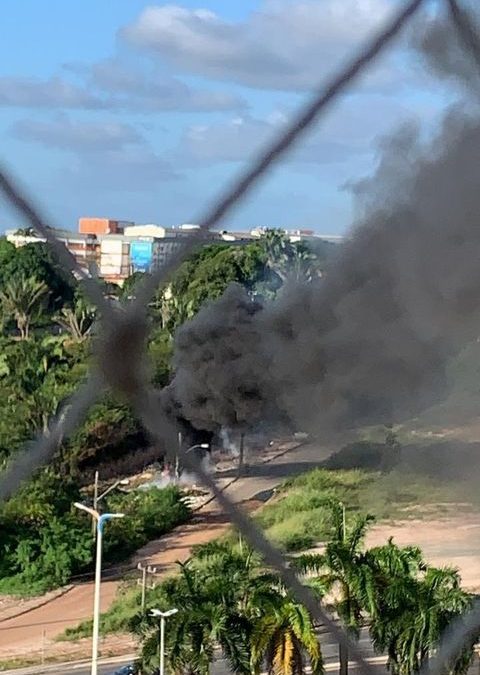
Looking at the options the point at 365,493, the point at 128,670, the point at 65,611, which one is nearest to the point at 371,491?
the point at 365,493

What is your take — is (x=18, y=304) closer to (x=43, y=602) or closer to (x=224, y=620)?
(x=224, y=620)

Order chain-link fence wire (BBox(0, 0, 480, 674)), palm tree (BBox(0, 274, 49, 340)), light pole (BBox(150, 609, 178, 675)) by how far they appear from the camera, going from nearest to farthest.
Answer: chain-link fence wire (BBox(0, 0, 480, 674)), palm tree (BBox(0, 274, 49, 340)), light pole (BBox(150, 609, 178, 675))

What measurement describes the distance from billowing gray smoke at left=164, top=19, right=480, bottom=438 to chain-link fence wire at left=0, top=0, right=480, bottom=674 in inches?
0.5

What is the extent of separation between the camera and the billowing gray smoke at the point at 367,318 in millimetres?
234

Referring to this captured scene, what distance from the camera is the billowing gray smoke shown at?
234 millimetres

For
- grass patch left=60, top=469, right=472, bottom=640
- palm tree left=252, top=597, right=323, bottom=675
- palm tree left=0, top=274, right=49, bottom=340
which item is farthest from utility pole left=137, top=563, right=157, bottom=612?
grass patch left=60, top=469, right=472, bottom=640

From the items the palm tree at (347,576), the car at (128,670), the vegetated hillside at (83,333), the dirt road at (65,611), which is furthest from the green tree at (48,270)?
the car at (128,670)

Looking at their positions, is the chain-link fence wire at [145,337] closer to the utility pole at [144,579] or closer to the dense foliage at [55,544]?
the dense foliage at [55,544]

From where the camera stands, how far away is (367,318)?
236 mm

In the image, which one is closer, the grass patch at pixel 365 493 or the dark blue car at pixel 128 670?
the grass patch at pixel 365 493

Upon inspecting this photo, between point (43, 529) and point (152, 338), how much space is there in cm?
253

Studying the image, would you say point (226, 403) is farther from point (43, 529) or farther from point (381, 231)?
point (43, 529)

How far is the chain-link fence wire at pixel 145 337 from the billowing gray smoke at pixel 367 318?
1cm

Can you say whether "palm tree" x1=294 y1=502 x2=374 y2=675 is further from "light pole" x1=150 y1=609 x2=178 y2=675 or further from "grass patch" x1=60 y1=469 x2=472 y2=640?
"light pole" x1=150 y1=609 x2=178 y2=675
